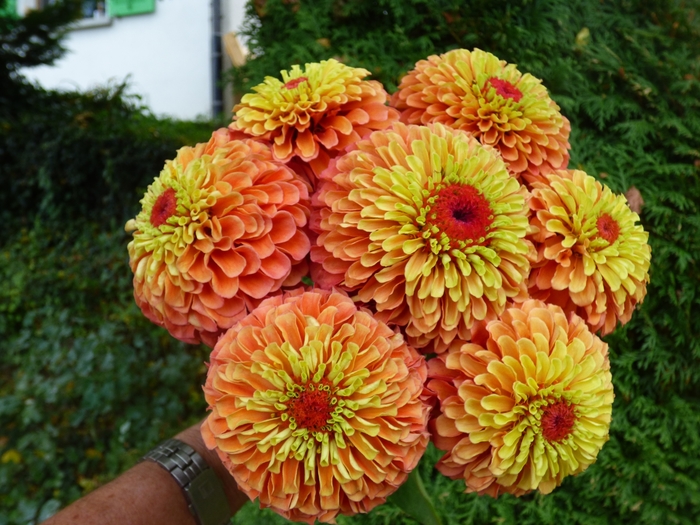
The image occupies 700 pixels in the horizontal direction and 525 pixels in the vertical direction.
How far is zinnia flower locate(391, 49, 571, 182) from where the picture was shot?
628 millimetres

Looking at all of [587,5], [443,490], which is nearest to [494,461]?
[443,490]

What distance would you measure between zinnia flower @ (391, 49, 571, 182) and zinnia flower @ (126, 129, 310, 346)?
0.72 ft

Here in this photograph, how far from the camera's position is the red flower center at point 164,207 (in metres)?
0.55

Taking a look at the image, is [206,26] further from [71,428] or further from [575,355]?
[575,355]

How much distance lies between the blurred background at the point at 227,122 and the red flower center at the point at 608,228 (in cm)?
47

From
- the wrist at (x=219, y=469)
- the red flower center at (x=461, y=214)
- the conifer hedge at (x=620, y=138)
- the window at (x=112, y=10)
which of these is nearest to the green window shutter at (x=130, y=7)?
the window at (x=112, y=10)

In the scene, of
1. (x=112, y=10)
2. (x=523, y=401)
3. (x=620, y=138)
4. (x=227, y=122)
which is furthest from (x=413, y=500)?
(x=112, y=10)

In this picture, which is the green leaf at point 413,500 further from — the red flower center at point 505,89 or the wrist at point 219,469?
the red flower center at point 505,89

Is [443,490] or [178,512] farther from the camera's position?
[443,490]

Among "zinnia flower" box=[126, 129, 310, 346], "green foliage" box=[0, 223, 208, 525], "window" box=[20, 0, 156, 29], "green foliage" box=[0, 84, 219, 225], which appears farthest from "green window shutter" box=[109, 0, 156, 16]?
"zinnia flower" box=[126, 129, 310, 346]

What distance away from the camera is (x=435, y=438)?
20.6 inches

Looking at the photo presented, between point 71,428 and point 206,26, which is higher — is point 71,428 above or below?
below

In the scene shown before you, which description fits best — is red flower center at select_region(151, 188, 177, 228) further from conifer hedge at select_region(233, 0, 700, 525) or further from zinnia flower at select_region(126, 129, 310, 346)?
conifer hedge at select_region(233, 0, 700, 525)

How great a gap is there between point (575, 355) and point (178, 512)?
617 mm
